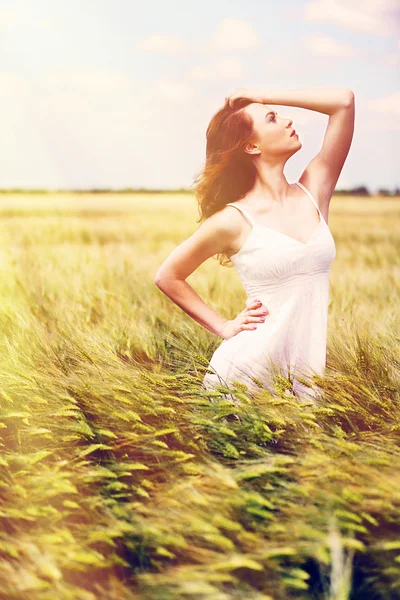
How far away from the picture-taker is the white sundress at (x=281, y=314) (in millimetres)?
2055

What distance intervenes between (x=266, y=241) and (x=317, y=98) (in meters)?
0.53

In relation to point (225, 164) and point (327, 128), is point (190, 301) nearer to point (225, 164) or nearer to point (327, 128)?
point (225, 164)

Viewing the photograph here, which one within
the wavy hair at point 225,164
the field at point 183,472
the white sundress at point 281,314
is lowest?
the field at point 183,472

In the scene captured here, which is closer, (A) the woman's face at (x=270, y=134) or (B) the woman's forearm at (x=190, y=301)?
(A) the woman's face at (x=270, y=134)

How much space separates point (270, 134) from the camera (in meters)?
2.08

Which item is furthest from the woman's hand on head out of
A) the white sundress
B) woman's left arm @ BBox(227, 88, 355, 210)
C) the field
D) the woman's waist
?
the field

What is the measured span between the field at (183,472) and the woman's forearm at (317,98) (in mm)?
772

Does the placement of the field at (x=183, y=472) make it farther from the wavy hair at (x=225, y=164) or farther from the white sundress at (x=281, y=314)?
the wavy hair at (x=225, y=164)

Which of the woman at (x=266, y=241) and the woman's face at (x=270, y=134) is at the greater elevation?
the woman's face at (x=270, y=134)

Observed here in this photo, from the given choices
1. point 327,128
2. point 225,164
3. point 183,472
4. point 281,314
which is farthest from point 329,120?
point 183,472

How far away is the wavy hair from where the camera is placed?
6.98ft

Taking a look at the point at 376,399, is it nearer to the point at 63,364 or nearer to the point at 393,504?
the point at 393,504

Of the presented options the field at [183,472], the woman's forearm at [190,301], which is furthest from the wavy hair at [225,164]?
the field at [183,472]

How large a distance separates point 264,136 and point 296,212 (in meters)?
0.26
